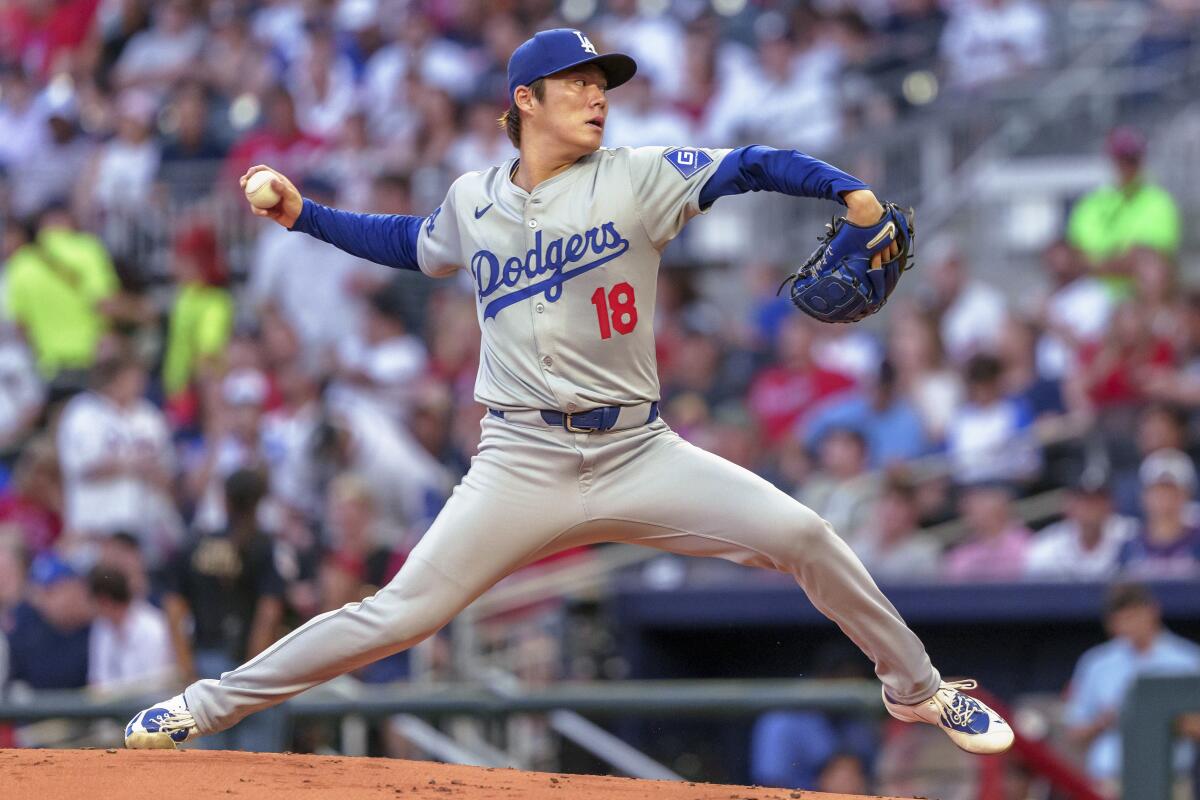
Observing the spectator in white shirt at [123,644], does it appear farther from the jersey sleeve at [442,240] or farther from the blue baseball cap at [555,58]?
the blue baseball cap at [555,58]

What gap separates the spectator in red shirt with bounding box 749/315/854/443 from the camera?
945 cm

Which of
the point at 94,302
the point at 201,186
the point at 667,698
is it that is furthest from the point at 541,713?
the point at 201,186

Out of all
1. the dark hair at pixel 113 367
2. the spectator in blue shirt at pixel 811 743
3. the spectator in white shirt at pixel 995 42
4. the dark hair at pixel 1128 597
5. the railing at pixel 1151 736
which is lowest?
the spectator in blue shirt at pixel 811 743

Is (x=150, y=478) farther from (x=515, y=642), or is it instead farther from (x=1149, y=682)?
(x=1149, y=682)

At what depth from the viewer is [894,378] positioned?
9.12 metres

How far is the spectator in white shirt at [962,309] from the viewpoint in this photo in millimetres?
9469

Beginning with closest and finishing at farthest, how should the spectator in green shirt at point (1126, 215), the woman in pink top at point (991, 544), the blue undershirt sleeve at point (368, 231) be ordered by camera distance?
1. the blue undershirt sleeve at point (368, 231)
2. the woman in pink top at point (991, 544)
3. the spectator in green shirt at point (1126, 215)

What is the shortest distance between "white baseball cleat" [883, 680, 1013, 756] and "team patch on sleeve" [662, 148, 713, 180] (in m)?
1.43

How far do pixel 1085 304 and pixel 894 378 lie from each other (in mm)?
994

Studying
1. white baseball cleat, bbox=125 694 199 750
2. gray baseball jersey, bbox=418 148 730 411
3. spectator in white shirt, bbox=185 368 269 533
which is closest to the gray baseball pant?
gray baseball jersey, bbox=418 148 730 411

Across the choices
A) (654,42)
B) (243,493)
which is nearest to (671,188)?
(243,493)

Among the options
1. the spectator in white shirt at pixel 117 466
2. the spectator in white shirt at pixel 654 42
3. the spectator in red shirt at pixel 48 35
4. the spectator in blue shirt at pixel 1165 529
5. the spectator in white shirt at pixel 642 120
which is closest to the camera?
the spectator in blue shirt at pixel 1165 529

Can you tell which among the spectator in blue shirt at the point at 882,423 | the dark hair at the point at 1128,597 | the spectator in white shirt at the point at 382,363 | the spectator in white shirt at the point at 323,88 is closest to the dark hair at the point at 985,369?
the spectator in blue shirt at the point at 882,423

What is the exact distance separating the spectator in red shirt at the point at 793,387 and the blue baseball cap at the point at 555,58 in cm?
491
